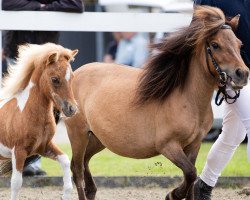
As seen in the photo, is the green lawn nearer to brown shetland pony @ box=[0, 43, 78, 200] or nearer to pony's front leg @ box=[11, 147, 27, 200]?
brown shetland pony @ box=[0, 43, 78, 200]

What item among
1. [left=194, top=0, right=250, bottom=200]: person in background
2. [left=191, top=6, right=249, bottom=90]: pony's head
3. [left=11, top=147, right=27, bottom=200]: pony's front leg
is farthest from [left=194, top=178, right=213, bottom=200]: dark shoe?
[left=11, top=147, right=27, bottom=200]: pony's front leg

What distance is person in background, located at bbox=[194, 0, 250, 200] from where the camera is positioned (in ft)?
23.7

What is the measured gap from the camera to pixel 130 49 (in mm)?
16312

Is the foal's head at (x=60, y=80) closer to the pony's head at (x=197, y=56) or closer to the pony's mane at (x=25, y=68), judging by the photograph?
the pony's mane at (x=25, y=68)

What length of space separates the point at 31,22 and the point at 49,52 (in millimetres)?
2151

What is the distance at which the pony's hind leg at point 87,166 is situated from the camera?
26.4 feet

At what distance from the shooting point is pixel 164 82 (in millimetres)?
7129

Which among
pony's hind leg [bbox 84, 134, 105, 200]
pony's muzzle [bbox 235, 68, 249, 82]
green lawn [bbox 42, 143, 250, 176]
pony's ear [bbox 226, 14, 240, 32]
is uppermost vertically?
pony's ear [bbox 226, 14, 240, 32]

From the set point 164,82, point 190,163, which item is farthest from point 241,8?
point 190,163

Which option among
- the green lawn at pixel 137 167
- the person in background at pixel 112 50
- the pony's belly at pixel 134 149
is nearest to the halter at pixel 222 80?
the pony's belly at pixel 134 149

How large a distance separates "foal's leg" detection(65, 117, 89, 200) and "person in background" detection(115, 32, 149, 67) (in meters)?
8.14

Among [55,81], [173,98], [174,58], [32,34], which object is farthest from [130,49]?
[55,81]

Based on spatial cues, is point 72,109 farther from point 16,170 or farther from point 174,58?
point 174,58

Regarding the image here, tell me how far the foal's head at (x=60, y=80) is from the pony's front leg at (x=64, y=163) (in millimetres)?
394
